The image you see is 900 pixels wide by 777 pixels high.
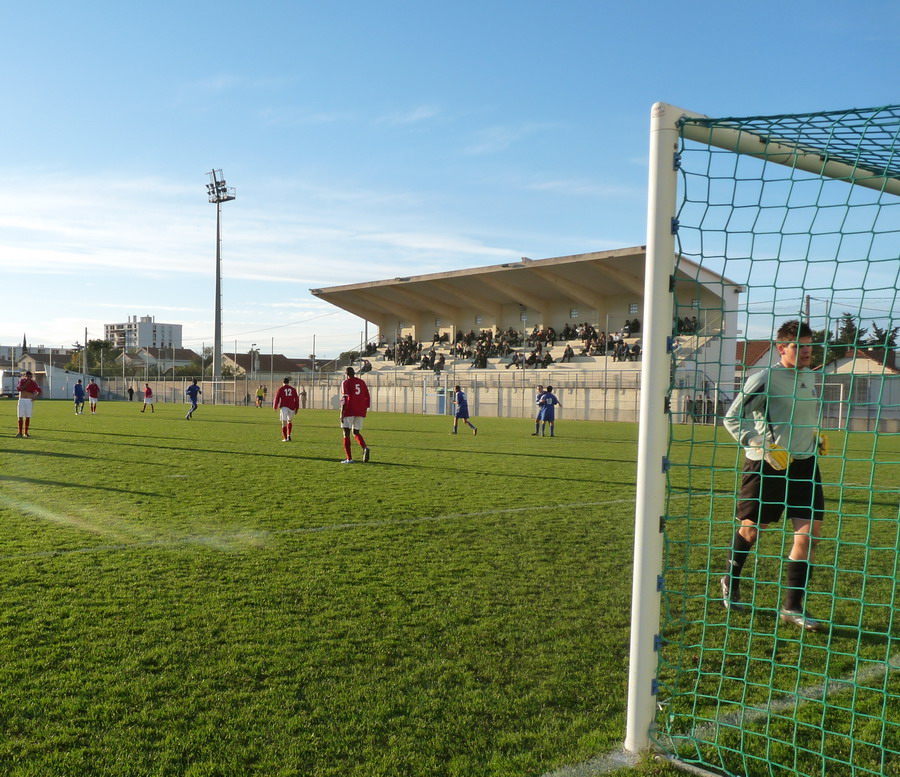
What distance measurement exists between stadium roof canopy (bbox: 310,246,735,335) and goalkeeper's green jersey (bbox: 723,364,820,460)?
3464 cm

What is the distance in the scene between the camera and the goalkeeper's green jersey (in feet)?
15.6

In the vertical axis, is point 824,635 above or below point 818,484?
below

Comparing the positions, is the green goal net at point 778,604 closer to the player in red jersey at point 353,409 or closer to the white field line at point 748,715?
the white field line at point 748,715

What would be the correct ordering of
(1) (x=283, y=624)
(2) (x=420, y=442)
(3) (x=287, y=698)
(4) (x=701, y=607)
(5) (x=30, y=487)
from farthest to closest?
1. (2) (x=420, y=442)
2. (5) (x=30, y=487)
3. (4) (x=701, y=607)
4. (1) (x=283, y=624)
5. (3) (x=287, y=698)

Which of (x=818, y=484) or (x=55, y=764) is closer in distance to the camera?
(x=55, y=764)

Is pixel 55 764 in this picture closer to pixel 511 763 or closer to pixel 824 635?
pixel 511 763

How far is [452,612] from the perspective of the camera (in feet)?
15.8

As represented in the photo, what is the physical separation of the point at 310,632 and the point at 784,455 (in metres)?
2.81

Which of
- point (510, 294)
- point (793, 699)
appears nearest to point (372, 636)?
point (793, 699)

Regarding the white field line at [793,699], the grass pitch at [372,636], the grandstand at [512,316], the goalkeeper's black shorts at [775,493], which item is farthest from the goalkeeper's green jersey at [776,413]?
the grandstand at [512,316]

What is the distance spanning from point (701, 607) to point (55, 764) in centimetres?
375

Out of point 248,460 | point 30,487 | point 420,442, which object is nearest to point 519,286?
point 420,442

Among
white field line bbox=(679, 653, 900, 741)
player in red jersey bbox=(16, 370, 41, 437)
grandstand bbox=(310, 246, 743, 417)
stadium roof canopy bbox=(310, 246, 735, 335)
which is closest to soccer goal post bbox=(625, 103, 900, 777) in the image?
white field line bbox=(679, 653, 900, 741)

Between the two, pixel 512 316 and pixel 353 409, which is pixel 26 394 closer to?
pixel 353 409
